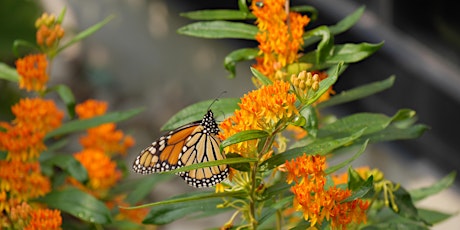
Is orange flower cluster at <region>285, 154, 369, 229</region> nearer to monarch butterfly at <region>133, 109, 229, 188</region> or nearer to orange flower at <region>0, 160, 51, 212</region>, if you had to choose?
monarch butterfly at <region>133, 109, 229, 188</region>

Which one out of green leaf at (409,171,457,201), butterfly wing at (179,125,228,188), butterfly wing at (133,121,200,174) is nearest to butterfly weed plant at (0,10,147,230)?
butterfly wing at (133,121,200,174)

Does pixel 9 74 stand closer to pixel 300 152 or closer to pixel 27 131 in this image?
pixel 27 131

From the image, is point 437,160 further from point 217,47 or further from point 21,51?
point 21,51

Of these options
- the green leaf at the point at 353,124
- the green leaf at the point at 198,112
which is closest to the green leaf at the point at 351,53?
the green leaf at the point at 353,124

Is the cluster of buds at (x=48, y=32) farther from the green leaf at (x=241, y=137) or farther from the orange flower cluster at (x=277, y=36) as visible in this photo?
the green leaf at (x=241, y=137)

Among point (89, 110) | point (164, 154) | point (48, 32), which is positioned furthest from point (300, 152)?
point (89, 110)

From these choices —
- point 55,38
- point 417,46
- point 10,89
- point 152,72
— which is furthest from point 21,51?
point 55,38

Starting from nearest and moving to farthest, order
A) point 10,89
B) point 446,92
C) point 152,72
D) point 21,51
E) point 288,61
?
point 288,61 < point 446,92 < point 10,89 < point 21,51 < point 152,72
